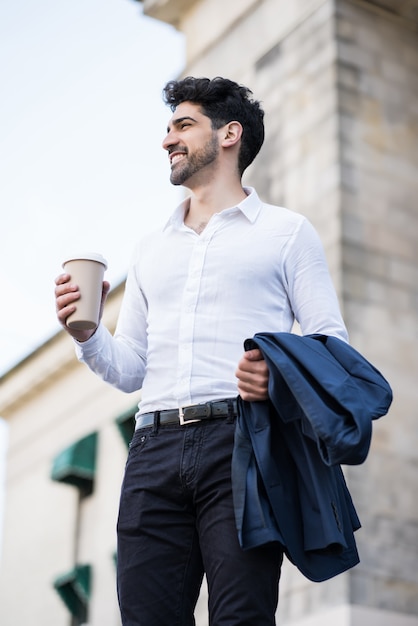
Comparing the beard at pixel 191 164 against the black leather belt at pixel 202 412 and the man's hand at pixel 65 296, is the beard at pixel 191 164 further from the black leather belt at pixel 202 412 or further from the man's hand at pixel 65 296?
the black leather belt at pixel 202 412

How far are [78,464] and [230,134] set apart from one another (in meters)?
11.6

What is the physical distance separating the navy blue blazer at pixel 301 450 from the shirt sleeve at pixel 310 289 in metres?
0.23

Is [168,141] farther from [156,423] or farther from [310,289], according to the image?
[156,423]

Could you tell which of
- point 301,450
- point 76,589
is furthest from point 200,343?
point 76,589

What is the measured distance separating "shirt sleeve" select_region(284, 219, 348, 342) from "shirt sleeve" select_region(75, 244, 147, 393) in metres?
0.52

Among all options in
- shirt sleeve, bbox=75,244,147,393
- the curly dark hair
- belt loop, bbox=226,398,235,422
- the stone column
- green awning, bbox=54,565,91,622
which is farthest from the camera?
green awning, bbox=54,565,91,622

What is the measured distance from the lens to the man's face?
3.59m

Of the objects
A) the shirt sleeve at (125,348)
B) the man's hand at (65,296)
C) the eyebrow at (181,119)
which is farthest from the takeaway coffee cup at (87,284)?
the eyebrow at (181,119)

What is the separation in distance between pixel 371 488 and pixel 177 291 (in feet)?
17.8

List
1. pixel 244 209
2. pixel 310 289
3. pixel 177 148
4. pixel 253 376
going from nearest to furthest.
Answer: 1. pixel 253 376
2. pixel 310 289
3. pixel 244 209
4. pixel 177 148

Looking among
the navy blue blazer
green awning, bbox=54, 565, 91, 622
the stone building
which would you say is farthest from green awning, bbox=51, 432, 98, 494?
the navy blue blazer

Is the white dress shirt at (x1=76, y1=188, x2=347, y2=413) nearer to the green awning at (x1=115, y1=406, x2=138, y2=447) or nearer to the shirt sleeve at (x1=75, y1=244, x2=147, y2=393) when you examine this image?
the shirt sleeve at (x1=75, y1=244, x2=147, y2=393)

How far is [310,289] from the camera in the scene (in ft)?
11.0

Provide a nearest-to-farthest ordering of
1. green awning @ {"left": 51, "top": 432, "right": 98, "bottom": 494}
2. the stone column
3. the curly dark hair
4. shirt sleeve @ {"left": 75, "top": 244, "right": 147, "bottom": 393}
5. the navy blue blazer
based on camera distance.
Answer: the navy blue blazer, shirt sleeve @ {"left": 75, "top": 244, "right": 147, "bottom": 393}, the curly dark hair, the stone column, green awning @ {"left": 51, "top": 432, "right": 98, "bottom": 494}
